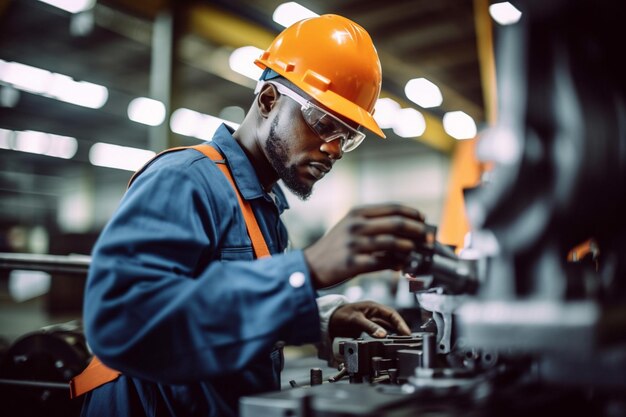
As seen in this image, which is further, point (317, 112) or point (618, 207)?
point (317, 112)

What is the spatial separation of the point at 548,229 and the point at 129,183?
104cm

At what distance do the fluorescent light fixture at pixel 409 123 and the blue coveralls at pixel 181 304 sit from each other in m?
7.90

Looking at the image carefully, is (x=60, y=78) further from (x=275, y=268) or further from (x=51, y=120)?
(x=275, y=268)

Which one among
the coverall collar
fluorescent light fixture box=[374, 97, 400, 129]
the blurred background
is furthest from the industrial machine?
fluorescent light fixture box=[374, 97, 400, 129]

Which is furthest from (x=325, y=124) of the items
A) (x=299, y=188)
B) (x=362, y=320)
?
(x=362, y=320)

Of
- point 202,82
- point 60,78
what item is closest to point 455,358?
point 60,78

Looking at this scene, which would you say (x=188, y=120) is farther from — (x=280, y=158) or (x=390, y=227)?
(x=390, y=227)

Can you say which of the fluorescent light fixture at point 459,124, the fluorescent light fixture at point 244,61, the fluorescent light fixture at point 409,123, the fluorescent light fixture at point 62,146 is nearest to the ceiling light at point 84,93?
the fluorescent light fixture at point 244,61

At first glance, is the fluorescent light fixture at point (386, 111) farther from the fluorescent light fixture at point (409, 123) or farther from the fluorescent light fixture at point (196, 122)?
the fluorescent light fixture at point (196, 122)

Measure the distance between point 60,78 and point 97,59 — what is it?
70 cm

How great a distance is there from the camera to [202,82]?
9.28 meters

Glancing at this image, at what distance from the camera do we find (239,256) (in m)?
1.38

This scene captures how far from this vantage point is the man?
Answer: 1015 millimetres

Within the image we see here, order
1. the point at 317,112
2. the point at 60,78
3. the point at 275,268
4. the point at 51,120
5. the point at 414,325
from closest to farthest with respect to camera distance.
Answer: the point at 275,268 < the point at 317,112 < the point at 414,325 < the point at 60,78 < the point at 51,120
